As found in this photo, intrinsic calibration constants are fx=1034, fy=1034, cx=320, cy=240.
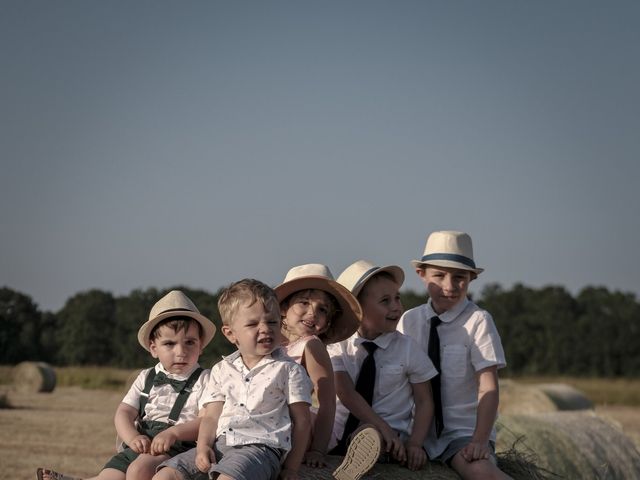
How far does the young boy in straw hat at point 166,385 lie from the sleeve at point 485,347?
151 centimetres

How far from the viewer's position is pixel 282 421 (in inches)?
187

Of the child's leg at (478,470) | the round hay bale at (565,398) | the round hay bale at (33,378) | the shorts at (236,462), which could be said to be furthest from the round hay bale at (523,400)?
the round hay bale at (33,378)

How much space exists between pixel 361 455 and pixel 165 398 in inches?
47.6

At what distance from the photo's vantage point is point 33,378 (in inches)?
996

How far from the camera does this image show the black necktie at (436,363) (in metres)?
5.89

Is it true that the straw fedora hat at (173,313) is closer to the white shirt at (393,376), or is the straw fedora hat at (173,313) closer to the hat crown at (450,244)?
the white shirt at (393,376)

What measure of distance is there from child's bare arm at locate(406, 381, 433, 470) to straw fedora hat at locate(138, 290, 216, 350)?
3.90ft

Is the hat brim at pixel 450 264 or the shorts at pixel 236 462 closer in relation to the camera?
the shorts at pixel 236 462

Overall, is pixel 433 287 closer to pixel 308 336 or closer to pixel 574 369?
pixel 308 336

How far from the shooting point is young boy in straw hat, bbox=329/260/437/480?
5492 millimetres

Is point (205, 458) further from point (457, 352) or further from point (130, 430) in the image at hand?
point (457, 352)

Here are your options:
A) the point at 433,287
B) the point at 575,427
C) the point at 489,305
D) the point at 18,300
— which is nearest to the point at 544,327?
the point at 489,305

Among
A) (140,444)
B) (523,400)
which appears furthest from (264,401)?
(523,400)

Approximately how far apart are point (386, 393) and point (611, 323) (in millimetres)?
37669
